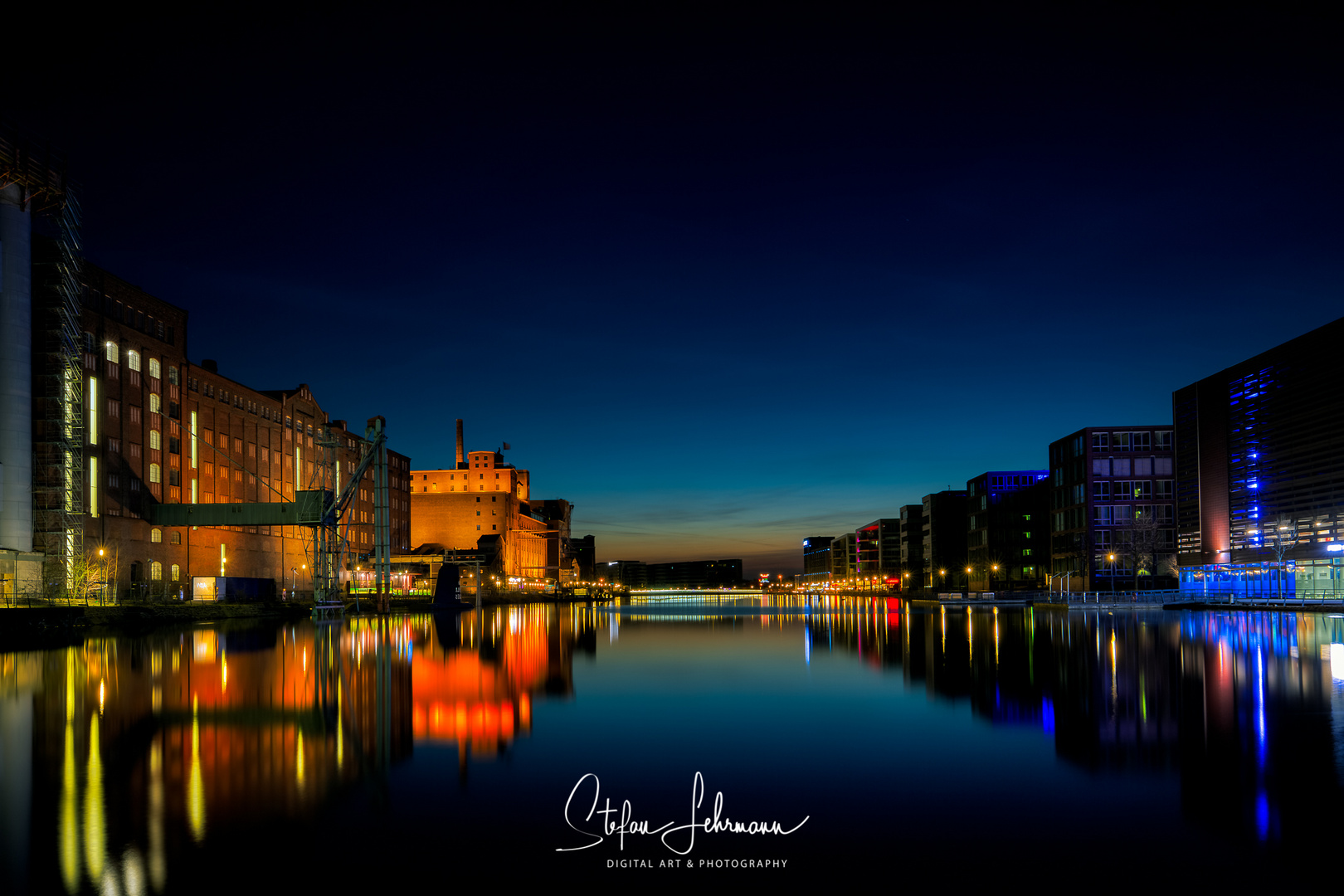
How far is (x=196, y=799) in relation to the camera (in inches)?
412

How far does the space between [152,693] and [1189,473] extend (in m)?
109

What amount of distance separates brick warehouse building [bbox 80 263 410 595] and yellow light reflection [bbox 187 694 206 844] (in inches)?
2687

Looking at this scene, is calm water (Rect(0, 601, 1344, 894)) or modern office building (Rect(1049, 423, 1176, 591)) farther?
modern office building (Rect(1049, 423, 1176, 591))

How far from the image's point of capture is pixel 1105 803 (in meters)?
10.4

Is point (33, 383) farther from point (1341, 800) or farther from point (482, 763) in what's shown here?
point (1341, 800)

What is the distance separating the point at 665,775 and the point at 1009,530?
6299 inches

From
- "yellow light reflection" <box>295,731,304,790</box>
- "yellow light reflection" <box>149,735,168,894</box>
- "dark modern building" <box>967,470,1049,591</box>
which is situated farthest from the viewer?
"dark modern building" <box>967,470,1049,591</box>

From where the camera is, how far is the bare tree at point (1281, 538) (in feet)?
269

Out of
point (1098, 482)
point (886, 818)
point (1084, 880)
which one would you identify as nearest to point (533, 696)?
point (886, 818)

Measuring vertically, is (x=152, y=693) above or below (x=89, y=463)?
below

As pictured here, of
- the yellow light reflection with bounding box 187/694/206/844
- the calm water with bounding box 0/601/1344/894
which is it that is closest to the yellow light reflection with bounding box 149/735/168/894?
the calm water with bounding box 0/601/1344/894

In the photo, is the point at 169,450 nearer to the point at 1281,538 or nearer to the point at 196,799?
the point at 196,799

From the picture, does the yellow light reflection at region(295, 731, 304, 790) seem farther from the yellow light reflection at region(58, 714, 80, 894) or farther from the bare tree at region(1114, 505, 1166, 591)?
the bare tree at region(1114, 505, 1166, 591)

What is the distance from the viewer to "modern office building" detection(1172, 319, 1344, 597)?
77375 millimetres
